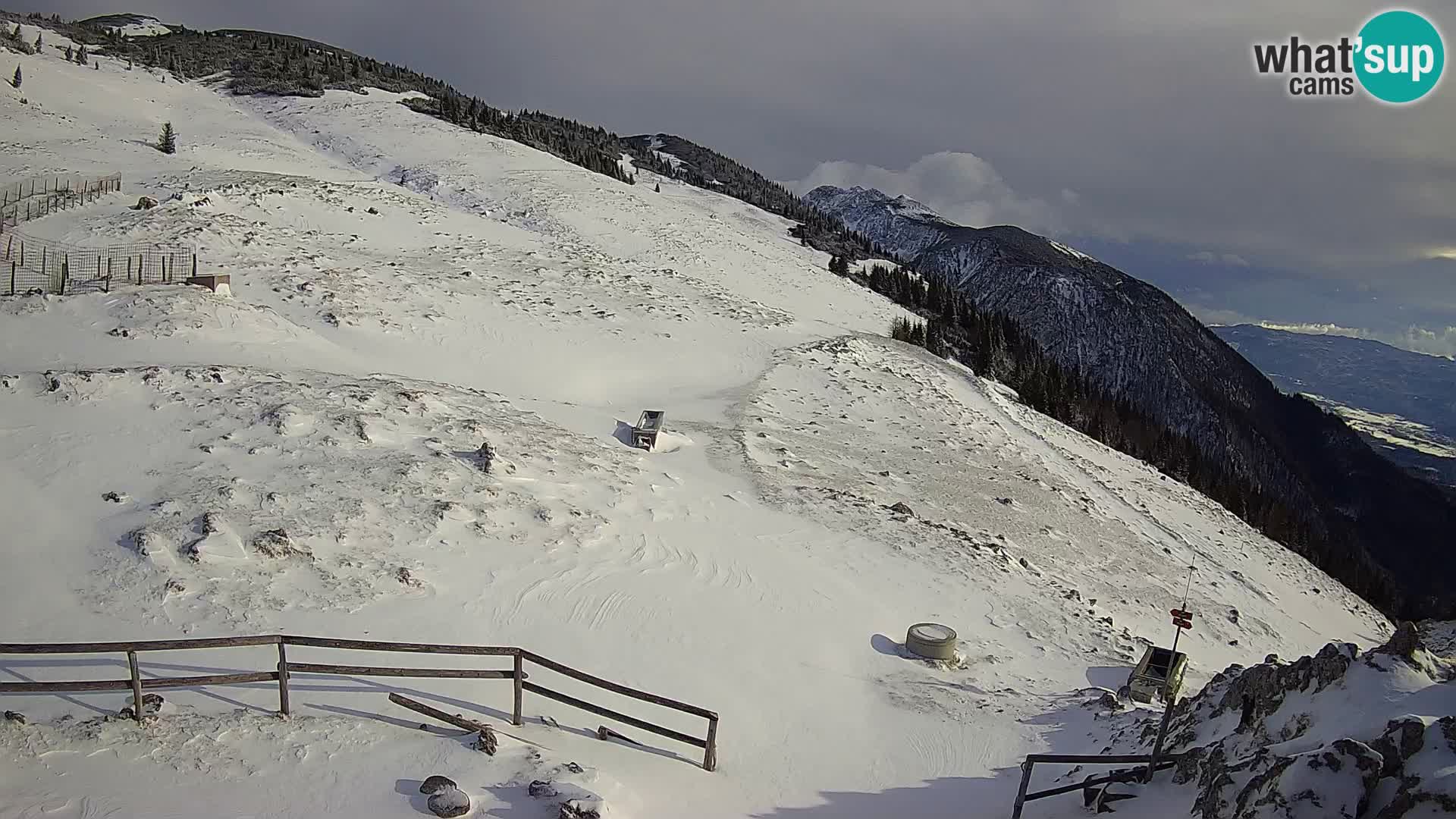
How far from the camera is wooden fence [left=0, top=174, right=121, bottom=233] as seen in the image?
2580 cm

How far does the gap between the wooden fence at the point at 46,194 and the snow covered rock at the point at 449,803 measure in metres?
26.8

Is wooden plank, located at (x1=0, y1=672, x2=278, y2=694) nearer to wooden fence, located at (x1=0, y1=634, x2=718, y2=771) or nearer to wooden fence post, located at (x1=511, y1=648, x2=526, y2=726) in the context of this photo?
wooden fence, located at (x1=0, y1=634, x2=718, y2=771)

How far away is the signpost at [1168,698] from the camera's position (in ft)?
28.1

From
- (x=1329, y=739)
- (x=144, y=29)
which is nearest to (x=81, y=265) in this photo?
(x=1329, y=739)

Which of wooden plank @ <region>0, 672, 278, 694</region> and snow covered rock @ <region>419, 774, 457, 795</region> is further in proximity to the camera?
wooden plank @ <region>0, 672, 278, 694</region>

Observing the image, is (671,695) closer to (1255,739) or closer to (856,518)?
(1255,739)

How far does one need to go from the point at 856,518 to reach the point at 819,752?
8.62m

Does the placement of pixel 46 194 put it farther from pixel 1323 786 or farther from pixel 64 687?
pixel 1323 786

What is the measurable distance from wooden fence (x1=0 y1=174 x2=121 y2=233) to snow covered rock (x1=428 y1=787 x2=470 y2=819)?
26.8 metres

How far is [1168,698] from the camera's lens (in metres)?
10.0

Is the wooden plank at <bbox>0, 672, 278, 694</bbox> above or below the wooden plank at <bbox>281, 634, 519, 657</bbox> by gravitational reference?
below

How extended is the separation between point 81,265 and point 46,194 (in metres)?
8.04

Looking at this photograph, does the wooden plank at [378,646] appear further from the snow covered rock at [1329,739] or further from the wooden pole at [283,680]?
the snow covered rock at [1329,739]

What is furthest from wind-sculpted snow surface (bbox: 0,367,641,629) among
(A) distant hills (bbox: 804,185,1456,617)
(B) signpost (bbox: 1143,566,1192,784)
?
(A) distant hills (bbox: 804,185,1456,617)
